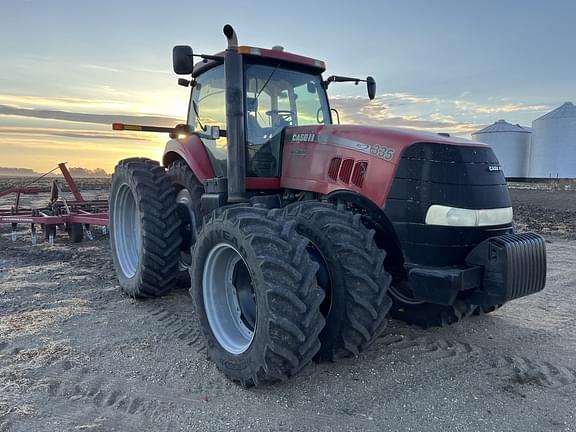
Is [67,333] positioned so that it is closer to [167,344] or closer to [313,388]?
[167,344]

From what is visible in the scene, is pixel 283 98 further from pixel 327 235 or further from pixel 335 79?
pixel 327 235

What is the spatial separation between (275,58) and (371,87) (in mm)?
1415

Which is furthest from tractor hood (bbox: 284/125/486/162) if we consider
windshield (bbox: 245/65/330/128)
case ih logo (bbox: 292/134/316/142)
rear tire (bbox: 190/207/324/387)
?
rear tire (bbox: 190/207/324/387)

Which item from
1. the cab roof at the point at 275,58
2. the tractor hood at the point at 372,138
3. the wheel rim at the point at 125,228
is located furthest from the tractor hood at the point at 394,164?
the wheel rim at the point at 125,228

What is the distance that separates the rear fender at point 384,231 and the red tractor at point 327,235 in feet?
0.04

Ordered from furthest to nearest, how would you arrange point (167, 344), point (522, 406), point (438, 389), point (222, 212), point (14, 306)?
point (14, 306) → point (167, 344) → point (222, 212) → point (438, 389) → point (522, 406)

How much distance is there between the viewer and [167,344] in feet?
13.4

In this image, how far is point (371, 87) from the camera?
5.53m

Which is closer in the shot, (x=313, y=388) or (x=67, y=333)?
(x=313, y=388)

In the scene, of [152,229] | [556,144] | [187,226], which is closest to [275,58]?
[187,226]

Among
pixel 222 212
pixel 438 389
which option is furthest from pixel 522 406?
pixel 222 212

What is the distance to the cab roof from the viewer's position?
4.46 meters

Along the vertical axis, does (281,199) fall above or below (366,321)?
above

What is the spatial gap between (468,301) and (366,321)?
87 centimetres
